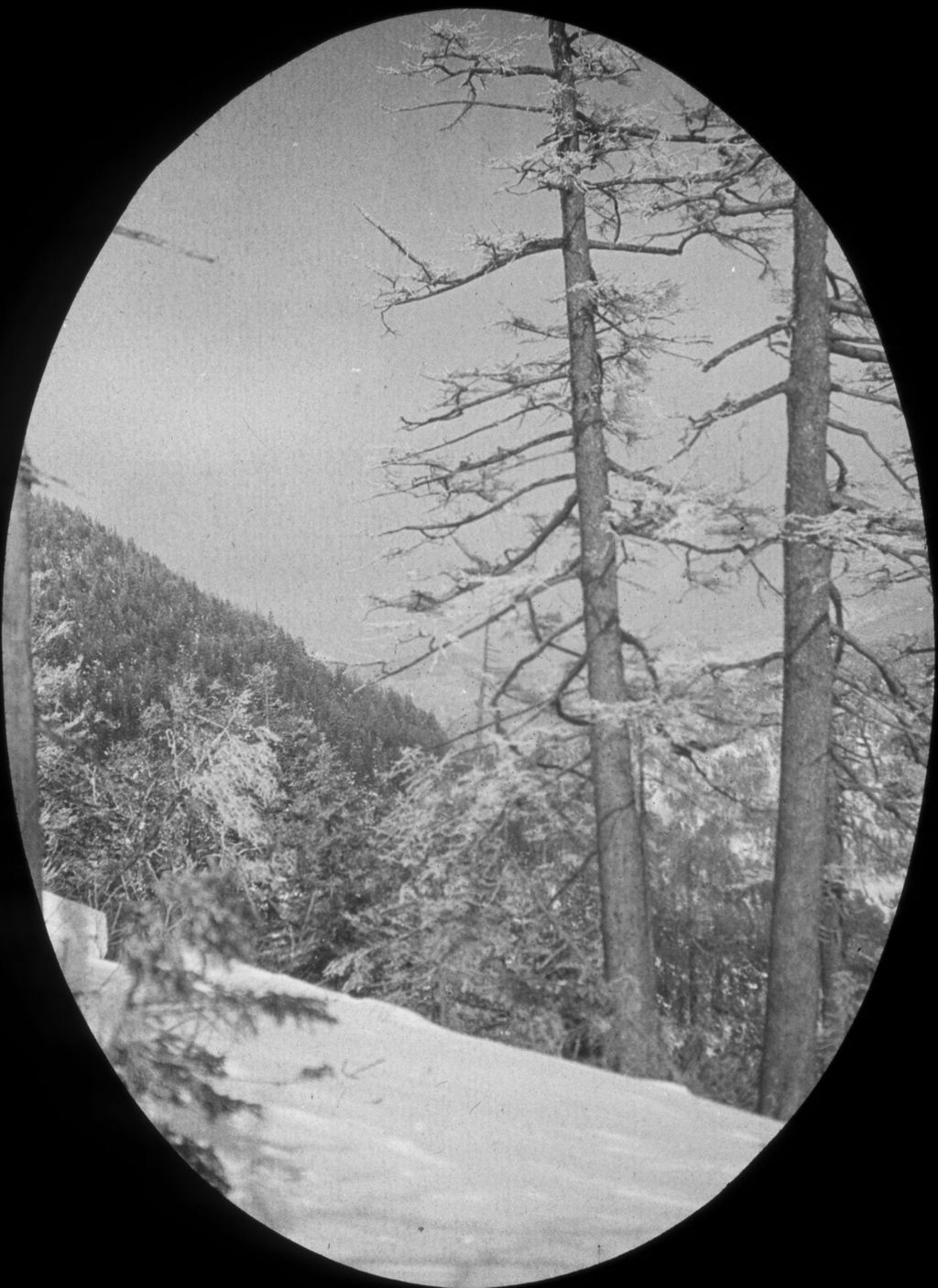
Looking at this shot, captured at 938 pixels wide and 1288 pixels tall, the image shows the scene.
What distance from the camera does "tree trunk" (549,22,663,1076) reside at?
1.68 metres

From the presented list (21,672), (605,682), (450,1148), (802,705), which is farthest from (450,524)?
(450,1148)

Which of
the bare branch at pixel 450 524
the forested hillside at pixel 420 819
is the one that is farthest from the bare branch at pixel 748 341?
the forested hillside at pixel 420 819

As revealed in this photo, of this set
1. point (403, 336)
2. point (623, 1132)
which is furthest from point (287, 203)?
point (623, 1132)

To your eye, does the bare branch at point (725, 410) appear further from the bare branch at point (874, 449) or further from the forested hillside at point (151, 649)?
the forested hillside at point (151, 649)

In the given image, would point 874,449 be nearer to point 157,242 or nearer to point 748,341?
point 748,341

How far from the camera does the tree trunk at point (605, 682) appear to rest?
168cm

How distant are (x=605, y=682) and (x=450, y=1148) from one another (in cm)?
81

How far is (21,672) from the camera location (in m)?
1.81

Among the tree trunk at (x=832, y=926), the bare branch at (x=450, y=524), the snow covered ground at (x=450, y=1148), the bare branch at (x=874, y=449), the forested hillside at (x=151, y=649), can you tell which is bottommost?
the snow covered ground at (x=450, y=1148)

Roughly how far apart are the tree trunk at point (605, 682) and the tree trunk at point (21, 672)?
0.99m

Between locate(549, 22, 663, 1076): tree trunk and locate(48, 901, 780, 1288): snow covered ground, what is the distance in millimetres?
105

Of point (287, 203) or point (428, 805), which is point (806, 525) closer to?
point (428, 805)

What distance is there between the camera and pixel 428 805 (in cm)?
177

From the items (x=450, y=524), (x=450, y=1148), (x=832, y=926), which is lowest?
(x=450, y=1148)
